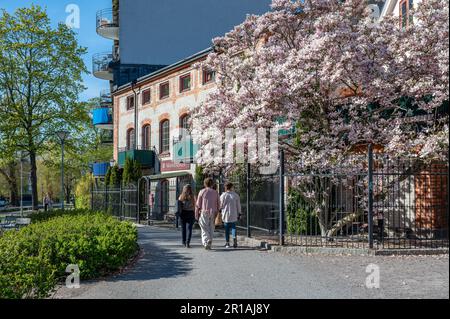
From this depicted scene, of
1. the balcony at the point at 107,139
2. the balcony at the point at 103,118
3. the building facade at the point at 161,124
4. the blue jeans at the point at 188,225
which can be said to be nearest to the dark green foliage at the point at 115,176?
the building facade at the point at 161,124

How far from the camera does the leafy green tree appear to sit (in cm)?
3431

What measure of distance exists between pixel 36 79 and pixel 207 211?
2425cm

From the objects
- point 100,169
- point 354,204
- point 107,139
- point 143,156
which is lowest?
point 354,204

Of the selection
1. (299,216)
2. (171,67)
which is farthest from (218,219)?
(171,67)

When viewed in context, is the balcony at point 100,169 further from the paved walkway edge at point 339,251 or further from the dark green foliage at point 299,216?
the paved walkway edge at point 339,251

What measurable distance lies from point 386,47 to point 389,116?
1905 millimetres

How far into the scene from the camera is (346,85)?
15.2 m

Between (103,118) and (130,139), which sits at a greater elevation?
(103,118)

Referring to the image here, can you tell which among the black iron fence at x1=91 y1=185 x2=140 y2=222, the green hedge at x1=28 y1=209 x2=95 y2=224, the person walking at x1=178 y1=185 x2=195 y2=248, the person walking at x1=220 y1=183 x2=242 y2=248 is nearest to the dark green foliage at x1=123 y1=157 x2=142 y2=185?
the black iron fence at x1=91 y1=185 x2=140 y2=222

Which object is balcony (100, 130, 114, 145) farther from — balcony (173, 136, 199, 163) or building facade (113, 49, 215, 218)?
balcony (173, 136, 199, 163)

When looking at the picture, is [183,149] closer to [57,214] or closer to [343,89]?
[57,214]

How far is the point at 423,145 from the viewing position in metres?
13.4

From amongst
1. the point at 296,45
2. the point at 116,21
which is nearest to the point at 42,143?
the point at 116,21
